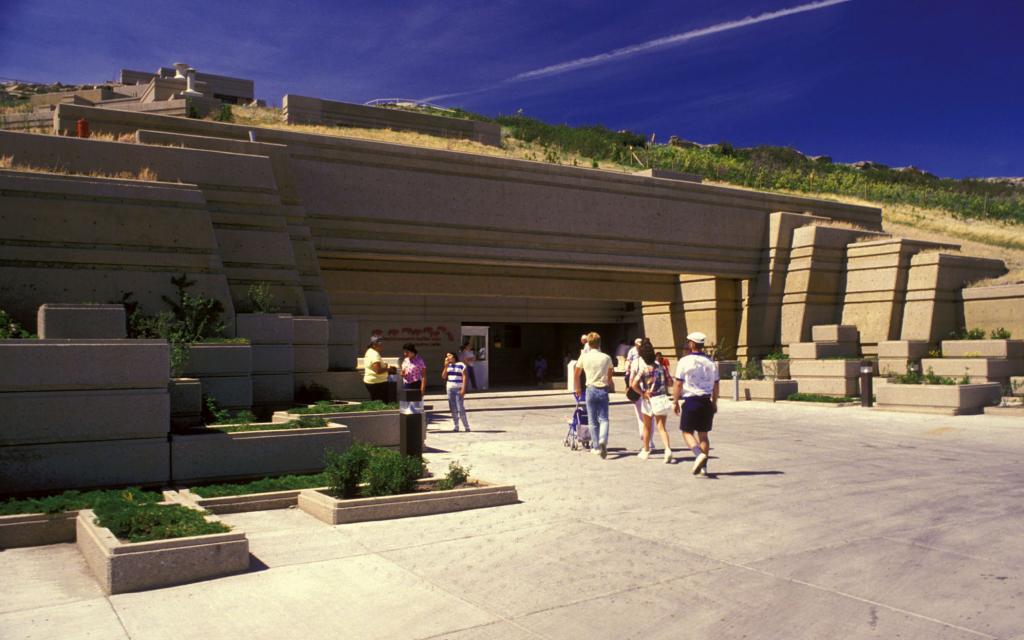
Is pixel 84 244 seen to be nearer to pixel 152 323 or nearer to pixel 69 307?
pixel 152 323

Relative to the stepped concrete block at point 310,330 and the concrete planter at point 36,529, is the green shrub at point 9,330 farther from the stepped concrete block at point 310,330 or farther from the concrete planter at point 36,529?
the stepped concrete block at point 310,330

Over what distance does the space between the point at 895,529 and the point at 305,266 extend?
1361 centimetres

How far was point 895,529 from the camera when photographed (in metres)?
7.87

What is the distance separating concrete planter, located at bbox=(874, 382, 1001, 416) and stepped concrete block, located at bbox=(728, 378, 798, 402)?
345cm

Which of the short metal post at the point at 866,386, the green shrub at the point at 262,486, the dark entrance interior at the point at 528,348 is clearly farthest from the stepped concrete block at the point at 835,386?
the green shrub at the point at 262,486

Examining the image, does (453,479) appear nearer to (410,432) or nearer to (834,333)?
(410,432)

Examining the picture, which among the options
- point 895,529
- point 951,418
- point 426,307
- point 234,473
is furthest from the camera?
point 426,307

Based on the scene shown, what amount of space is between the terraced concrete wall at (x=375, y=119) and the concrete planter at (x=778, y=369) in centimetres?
2266

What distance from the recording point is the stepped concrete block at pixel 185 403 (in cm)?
1043

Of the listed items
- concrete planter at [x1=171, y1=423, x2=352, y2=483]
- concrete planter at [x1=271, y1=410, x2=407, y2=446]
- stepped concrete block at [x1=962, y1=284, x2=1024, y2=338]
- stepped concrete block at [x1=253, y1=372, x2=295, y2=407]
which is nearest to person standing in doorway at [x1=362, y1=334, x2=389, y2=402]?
stepped concrete block at [x1=253, y1=372, x2=295, y2=407]

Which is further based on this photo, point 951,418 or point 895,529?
point 951,418

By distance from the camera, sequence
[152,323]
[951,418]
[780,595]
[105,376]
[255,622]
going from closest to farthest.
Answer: [255,622] < [780,595] < [105,376] < [152,323] < [951,418]

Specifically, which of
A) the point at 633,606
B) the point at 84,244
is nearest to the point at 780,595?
the point at 633,606

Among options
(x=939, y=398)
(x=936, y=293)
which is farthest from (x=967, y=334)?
(x=939, y=398)
